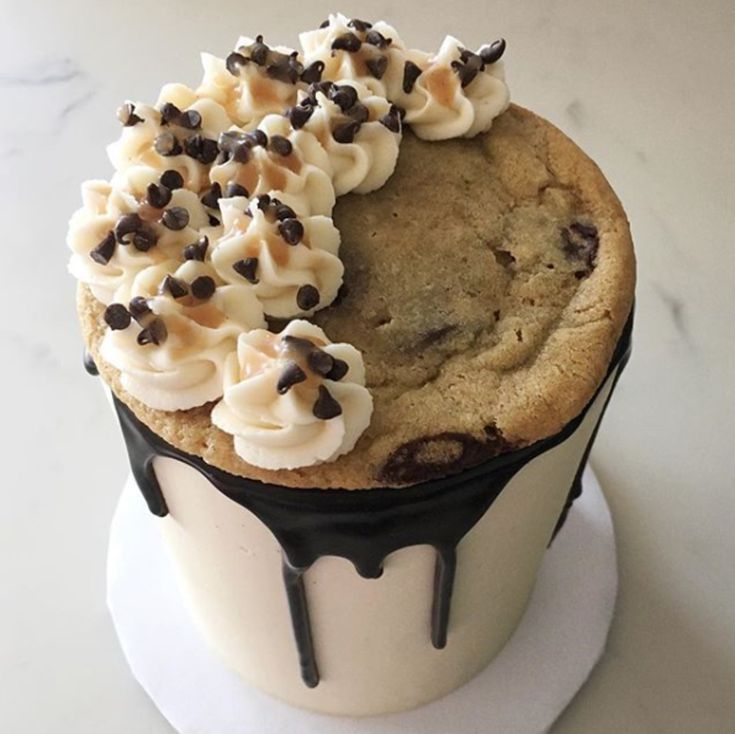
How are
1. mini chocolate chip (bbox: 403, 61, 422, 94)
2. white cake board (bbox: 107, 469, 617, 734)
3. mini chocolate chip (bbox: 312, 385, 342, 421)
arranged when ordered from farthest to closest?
white cake board (bbox: 107, 469, 617, 734) < mini chocolate chip (bbox: 403, 61, 422, 94) < mini chocolate chip (bbox: 312, 385, 342, 421)

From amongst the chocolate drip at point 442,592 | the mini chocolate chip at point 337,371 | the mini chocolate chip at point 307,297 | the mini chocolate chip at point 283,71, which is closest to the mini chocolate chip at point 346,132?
the mini chocolate chip at point 283,71

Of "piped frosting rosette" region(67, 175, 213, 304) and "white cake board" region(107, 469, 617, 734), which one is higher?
"piped frosting rosette" region(67, 175, 213, 304)

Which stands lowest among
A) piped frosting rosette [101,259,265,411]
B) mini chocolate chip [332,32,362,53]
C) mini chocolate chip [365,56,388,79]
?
piped frosting rosette [101,259,265,411]

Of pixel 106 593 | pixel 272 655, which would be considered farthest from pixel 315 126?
pixel 106 593

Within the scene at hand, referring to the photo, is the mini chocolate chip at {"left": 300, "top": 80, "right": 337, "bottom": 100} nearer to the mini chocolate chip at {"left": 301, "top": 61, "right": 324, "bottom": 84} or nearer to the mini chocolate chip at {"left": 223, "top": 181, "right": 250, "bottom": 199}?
the mini chocolate chip at {"left": 301, "top": 61, "right": 324, "bottom": 84}

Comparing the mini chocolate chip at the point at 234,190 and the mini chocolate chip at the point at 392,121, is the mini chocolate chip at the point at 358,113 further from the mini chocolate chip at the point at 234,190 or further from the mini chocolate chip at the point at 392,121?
the mini chocolate chip at the point at 234,190

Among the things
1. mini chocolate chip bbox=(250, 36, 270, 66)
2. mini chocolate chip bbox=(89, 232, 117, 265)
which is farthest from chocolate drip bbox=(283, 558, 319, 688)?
mini chocolate chip bbox=(250, 36, 270, 66)

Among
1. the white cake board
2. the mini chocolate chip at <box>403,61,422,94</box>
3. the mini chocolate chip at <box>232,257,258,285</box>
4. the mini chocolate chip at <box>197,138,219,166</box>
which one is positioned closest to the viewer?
the mini chocolate chip at <box>232,257,258,285</box>
